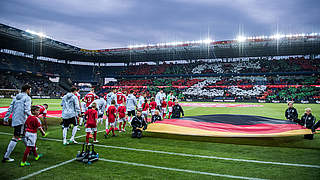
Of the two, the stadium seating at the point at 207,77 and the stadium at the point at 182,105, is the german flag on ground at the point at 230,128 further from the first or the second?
the stadium seating at the point at 207,77

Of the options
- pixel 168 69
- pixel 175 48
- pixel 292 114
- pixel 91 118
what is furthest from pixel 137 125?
pixel 168 69

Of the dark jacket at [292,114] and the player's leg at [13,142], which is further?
the dark jacket at [292,114]

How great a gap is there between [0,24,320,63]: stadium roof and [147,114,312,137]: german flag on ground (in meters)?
37.8

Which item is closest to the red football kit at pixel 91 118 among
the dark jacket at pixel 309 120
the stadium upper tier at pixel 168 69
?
the dark jacket at pixel 309 120

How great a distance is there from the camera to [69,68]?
201 ft

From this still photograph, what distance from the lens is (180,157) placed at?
548 cm

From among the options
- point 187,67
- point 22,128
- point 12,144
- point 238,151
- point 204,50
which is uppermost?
point 204,50

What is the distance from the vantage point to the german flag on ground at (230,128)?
7070mm

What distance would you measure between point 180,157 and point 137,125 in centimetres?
319

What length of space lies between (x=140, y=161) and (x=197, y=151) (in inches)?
80.4

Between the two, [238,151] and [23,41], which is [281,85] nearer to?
[238,151]

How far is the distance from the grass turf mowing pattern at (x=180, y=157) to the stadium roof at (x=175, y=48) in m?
38.6

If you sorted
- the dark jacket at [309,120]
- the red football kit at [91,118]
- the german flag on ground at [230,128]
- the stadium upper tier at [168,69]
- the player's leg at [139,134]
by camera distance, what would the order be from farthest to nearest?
the stadium upper tier at [168,69] < the dark jacket at [309,120] < the player's leg at [139,134] < the german flag on ground at [230,128] < the red football kit at [91,118]

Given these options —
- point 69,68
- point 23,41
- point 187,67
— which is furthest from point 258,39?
point 69,68
